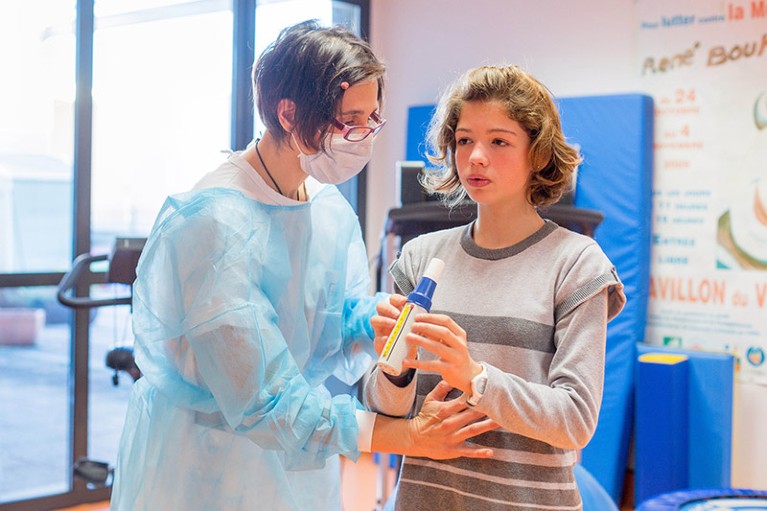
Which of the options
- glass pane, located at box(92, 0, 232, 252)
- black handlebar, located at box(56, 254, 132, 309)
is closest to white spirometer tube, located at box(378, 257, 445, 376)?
black handlebar, located at box(56, 254, 132, 309)

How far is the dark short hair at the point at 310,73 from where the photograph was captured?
1358 millimetres

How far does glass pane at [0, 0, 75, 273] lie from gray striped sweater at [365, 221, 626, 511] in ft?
8.52

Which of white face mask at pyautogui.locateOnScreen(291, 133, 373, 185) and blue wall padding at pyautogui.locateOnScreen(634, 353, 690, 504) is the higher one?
white face mask at pyautogui.locateOnScreen(291, 133, 373, 185)

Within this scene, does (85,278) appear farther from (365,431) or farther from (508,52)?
(365,431)

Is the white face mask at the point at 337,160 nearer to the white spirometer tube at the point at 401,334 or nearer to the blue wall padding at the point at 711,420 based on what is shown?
the white spirometer tube at the point at 401,334

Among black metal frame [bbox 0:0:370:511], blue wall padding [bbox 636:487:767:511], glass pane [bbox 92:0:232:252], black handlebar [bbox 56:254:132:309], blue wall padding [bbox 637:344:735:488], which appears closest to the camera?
blue wall padding [bbox 636:487:767:511]

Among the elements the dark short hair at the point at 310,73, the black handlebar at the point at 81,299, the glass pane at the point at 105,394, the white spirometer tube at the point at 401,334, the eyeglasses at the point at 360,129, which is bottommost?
the glass pane at the point at 105,394

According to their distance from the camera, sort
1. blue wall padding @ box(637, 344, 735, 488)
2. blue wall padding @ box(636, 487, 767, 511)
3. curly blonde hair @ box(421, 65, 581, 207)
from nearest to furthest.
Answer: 1. curly blonde hair @ box(421, 65, 581, 207)
2. blue wall padding @ box(636, 487, 767, 511)
3. blue wall padding @ box(637, 344, 735, 488)

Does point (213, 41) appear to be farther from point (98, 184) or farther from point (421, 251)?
point (421, 251)

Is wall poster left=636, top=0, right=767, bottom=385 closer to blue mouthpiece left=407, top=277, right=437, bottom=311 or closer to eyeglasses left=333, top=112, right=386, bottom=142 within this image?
eyeglasses left=333, top=112, right=386, bottom=142

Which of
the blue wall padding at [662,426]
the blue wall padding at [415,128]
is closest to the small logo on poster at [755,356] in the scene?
the blue wall padding at [662,426]

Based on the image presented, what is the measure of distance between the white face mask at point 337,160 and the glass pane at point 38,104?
229 cm

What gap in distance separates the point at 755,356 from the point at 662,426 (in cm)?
46

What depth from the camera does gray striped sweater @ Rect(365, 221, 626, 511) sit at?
43.6 inches
